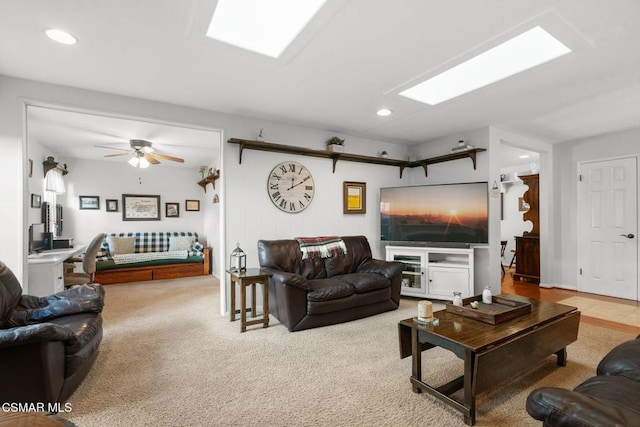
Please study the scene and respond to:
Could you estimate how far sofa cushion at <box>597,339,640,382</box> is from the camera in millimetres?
1551

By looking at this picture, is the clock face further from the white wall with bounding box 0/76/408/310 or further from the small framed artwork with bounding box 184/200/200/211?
the small framed artwork with bounding box 184/200/200/211

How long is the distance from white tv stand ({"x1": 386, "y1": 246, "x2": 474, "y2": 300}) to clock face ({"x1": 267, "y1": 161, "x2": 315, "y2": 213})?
1.55 meters

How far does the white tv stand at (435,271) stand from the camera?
4.19 meters

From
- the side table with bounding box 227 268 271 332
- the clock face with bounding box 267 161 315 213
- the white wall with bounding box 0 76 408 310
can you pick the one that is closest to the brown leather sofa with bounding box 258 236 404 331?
the side table with bounding box 227 268 271 332

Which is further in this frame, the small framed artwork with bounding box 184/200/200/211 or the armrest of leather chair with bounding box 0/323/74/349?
the small framed artwork with bounding box 184/200/200/211

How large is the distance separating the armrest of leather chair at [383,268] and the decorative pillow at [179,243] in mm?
4470

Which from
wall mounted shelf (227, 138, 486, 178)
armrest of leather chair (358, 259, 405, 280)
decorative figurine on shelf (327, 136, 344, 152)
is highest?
decorative figurine on shelf (327, 136, 344, 152)

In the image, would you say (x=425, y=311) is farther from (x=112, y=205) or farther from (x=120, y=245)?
(x=112, y=205)

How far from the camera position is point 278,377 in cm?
231

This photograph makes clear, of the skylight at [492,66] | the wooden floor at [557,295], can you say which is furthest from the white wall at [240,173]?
the wooden floor at [557,295]

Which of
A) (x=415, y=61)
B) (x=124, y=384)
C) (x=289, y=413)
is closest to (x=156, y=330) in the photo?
(x=124, y=384)

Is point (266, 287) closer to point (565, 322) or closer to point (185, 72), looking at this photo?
point (185, 72)

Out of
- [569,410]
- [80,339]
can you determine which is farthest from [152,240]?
[569,410]

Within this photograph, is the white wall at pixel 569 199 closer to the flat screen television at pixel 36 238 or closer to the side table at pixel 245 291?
the side table at pixel 245 291
